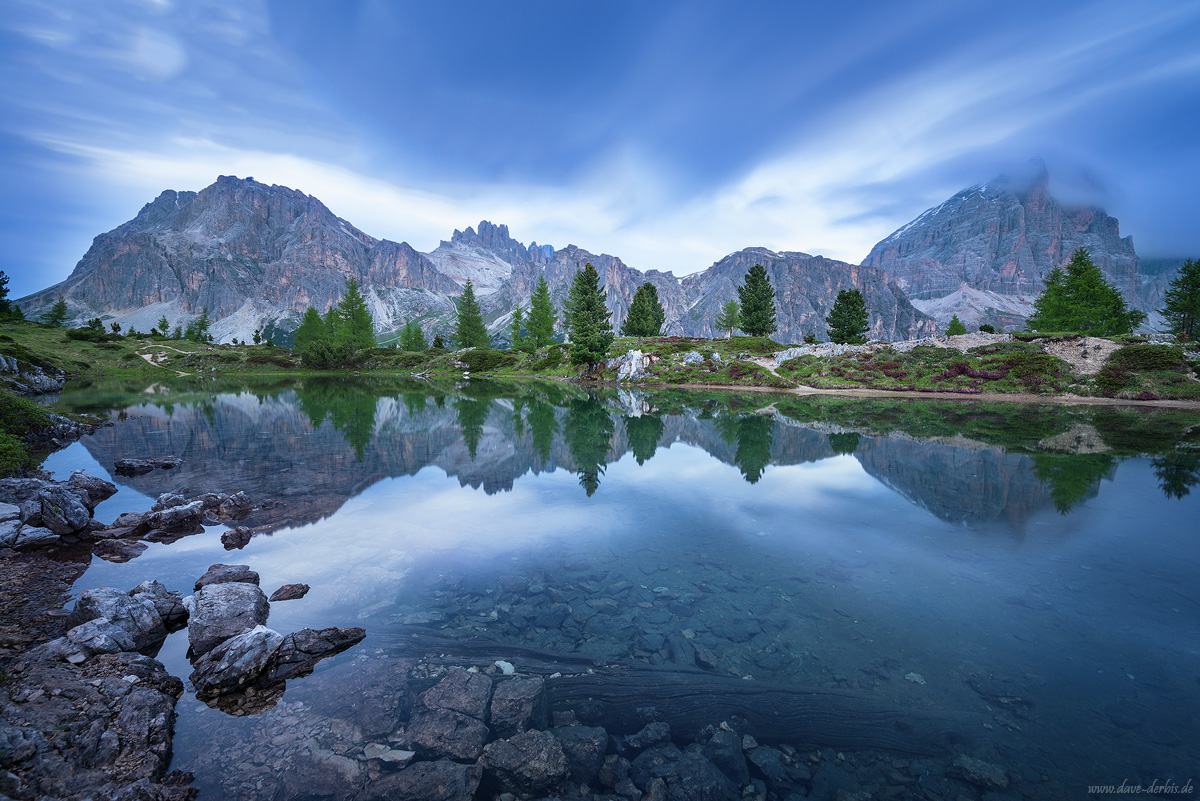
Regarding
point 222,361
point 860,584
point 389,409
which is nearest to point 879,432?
point 860,584

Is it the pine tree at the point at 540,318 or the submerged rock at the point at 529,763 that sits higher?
the pine tree at the point at 540,318

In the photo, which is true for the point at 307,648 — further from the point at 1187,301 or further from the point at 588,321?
the point at 1187,301

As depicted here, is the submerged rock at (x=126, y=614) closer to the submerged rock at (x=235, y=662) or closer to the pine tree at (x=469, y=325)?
the submerged rock at (x=235, y=662)

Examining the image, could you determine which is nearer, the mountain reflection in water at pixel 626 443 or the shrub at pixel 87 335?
the mountain reflection in water at pixel 626 443

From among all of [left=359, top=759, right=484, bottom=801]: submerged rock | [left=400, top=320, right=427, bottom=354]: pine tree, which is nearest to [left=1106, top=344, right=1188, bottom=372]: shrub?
[left=359, top=759, right=484, bottom=801]: submerged rock

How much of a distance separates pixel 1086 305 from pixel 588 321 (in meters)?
70.7

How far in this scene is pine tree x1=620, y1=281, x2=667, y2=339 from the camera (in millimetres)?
105125

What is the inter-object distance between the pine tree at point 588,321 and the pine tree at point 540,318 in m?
22.2

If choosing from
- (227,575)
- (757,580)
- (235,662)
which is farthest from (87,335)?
(757,580)

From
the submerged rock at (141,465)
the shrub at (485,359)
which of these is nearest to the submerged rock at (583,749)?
the submerged rock at (141,465)

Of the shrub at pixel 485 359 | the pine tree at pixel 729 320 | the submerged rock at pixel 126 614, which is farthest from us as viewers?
the pine tree at pixel 729 320

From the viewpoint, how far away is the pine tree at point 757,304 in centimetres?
9294

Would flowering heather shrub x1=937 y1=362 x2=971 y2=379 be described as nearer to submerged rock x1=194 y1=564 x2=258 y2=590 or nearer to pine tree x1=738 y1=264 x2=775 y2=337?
pine tree x1=738 y1=264 x2=775 y2=337

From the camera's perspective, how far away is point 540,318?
9800 centimetres
